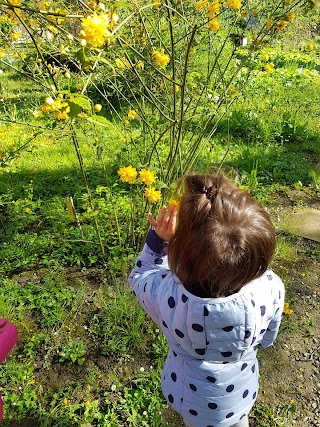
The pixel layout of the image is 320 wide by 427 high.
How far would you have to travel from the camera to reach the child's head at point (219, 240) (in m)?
0.94

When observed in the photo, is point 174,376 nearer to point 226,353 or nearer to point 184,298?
point 226,353

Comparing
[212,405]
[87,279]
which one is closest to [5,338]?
[87,279]

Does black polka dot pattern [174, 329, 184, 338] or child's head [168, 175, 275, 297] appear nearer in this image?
child's head [168, 175, 275, 297]

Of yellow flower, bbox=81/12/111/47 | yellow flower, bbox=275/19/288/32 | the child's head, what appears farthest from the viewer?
yellow flower, bbox=275/19/288/32

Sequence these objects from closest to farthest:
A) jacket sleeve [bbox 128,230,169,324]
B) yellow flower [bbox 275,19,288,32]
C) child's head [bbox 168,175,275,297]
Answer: child's head [bbox 168,175,275,297] → jacket sleeve [bbox 128,230,169,324] → yellow flower [bbox 275,19,288,32]

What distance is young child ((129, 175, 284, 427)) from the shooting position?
95cm

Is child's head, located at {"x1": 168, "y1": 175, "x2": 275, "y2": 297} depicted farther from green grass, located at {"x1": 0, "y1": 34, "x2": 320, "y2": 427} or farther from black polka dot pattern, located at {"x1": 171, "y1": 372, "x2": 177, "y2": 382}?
green grass, located at {"x1": 0, "y1": 34, "x2": 320, "y2": 427}

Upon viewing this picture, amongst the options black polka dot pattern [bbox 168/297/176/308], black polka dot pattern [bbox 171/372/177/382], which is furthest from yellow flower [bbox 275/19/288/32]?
black polka dot pattern [bbox 171/372/177/382]

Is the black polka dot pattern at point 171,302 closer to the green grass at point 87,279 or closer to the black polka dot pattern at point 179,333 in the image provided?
the black polka dot pattern at point 179,333

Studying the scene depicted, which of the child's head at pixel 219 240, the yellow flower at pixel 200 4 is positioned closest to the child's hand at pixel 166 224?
the child's head at pixel 219 240

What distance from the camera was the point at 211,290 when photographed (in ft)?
3.26

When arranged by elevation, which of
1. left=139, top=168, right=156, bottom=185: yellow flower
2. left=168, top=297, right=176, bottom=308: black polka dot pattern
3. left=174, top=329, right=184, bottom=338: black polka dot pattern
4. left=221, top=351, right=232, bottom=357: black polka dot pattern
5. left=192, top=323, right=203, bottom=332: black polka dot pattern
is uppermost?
left=139, top=168, right=156, bottom=185: yellow flower

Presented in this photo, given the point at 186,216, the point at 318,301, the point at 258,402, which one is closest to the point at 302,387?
the point at 258,402

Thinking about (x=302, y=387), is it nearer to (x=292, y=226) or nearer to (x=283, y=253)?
(x=283, y=253)
